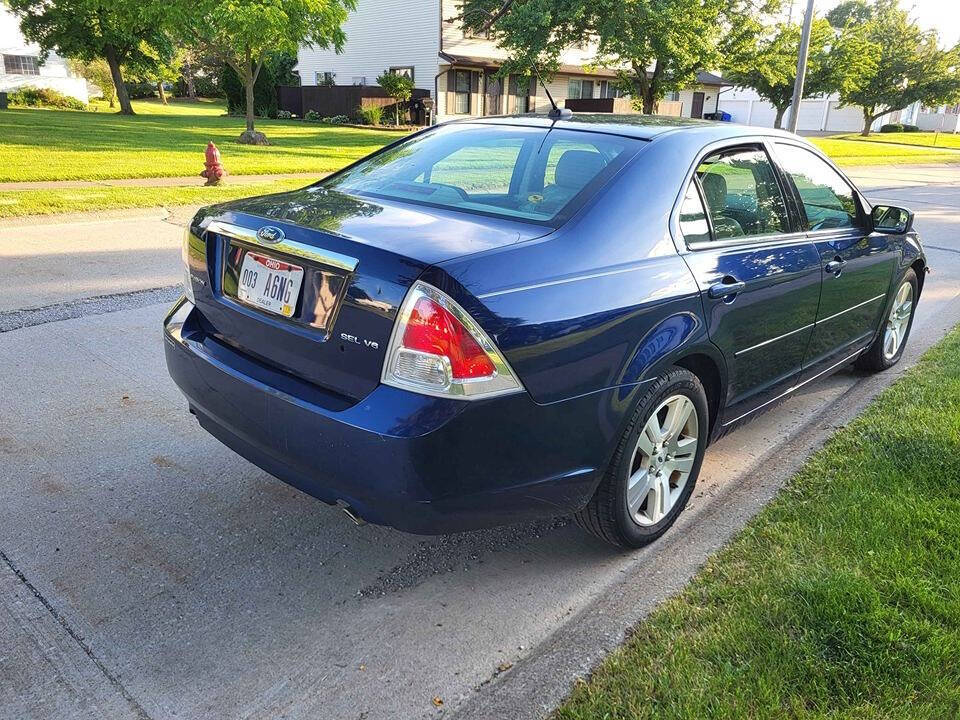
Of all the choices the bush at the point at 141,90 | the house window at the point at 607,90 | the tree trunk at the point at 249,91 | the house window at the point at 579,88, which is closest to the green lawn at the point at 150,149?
the tree trunk at the point at 249,91

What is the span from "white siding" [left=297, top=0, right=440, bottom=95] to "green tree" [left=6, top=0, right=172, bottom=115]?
7989 mm

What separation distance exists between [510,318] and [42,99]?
46.7 m

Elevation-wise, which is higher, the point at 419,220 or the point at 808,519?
the point at 419,220

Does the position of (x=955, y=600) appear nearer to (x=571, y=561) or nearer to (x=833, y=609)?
(x=833, y=609)

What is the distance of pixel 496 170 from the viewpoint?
361 cm

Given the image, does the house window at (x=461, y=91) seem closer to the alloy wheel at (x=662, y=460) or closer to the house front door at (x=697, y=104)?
the house front door at (x=697, y=104)

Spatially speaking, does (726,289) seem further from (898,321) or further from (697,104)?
(697,104)

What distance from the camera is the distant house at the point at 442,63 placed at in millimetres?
34812

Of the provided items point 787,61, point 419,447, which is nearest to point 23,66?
point 787,61

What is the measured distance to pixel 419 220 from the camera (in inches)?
112

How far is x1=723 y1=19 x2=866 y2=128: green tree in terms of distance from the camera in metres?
29.8

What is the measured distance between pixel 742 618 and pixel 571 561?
698 mm

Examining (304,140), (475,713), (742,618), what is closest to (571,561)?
(742,618)

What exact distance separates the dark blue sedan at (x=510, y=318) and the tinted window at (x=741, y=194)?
12 mm
